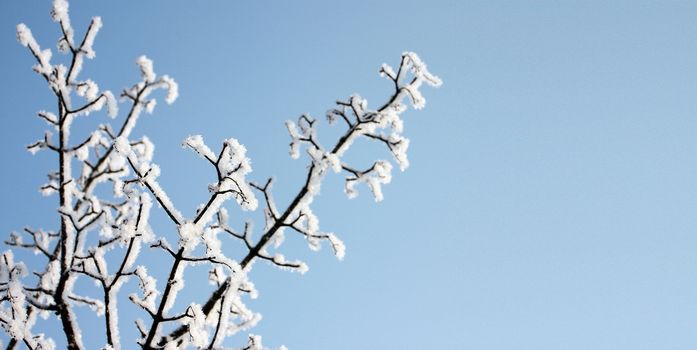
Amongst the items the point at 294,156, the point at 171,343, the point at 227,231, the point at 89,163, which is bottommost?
the point at 171,343

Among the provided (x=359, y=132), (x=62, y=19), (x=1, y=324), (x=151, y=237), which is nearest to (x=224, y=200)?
(x=151, y=237)

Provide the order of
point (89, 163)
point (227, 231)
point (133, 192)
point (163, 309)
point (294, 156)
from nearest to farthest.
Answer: point (133, 192) → point (163, 309) → point (227, 231) → point (294, 156) → point (89, 163)

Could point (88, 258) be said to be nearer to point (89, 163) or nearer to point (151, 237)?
point (151, 237)

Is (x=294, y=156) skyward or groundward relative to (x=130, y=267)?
skyward

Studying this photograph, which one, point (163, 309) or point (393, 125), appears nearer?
point (163, 309)

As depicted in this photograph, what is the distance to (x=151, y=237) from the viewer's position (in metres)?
2.44

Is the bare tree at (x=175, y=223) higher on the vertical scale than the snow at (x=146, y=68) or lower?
lower

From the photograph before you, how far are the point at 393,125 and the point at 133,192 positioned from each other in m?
1.84

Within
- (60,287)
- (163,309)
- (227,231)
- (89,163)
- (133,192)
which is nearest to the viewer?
(133,192)

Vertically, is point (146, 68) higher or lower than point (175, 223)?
higher

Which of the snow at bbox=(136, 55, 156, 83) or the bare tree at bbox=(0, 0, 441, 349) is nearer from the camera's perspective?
the bare tree at bbox=(0, 0, 441, 349)

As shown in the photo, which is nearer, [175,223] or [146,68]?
[175,223]

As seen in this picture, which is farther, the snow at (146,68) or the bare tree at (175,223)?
the snow at (146,68)

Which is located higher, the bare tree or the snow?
the snow
